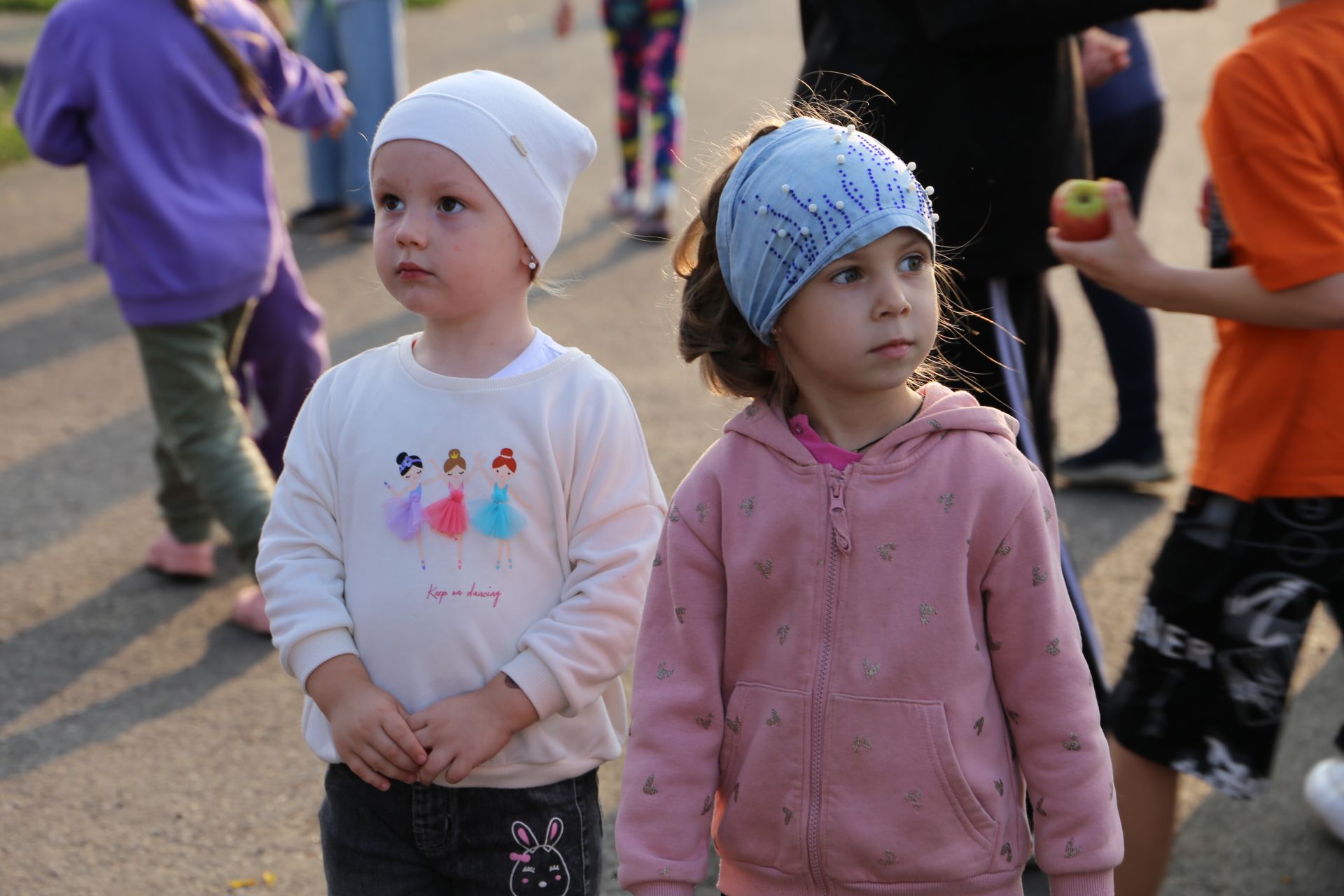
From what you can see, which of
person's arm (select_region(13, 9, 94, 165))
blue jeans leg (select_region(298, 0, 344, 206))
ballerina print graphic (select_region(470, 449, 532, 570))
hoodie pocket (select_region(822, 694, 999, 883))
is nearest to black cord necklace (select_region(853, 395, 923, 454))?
hoodie pocket (select_region(822, 694, 999, 883))

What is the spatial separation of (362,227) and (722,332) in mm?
5413

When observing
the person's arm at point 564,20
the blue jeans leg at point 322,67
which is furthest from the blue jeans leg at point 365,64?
the person's arm at point 564,20

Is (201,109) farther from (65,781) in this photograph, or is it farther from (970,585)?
(970,585)

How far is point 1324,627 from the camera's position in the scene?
4.05m

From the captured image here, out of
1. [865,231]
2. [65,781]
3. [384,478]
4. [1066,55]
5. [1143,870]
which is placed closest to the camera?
[865,231]

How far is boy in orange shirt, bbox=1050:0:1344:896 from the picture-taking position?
2359mm

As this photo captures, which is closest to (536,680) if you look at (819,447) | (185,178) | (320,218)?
(819,447)

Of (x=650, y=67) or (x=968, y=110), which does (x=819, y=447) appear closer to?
(x=968, y=110)

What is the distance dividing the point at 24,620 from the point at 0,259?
131 inches

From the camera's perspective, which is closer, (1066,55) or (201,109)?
(1066,55)

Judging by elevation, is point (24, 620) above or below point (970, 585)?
below

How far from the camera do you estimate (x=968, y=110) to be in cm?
275

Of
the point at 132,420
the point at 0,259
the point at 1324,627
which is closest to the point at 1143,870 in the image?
the point at 1324,627

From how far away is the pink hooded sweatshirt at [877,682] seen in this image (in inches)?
76.8
